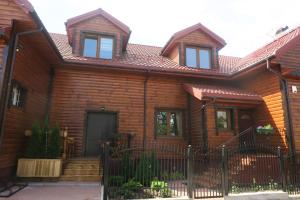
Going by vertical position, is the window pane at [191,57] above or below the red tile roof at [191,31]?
below

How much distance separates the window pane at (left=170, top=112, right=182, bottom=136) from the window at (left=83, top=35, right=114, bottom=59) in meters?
4.51

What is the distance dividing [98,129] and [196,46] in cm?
731

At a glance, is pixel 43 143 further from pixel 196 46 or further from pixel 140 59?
pixel 196 46

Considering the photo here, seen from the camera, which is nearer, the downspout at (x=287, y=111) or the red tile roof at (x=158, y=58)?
the downspout at (x=287, y=111)

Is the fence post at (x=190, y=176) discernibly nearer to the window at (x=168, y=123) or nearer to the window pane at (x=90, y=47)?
the window at (x=168, y=123)

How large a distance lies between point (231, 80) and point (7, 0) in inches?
421

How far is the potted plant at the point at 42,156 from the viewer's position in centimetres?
818

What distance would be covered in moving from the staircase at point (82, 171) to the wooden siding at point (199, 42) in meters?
7.58

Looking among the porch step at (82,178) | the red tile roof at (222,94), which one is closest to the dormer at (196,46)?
the red tile roof at (222,94)

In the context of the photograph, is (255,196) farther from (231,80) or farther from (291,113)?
(231,80)

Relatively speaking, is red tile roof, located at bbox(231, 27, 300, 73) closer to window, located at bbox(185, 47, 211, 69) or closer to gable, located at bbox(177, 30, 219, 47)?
window, located at bbox(185, 47, 211, 69)

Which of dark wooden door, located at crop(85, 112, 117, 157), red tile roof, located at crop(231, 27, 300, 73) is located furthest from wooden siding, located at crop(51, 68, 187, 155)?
red tile roof, located at crop(231, 27, 300, 73)

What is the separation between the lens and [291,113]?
988 cm

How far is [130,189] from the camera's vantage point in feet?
22.7
